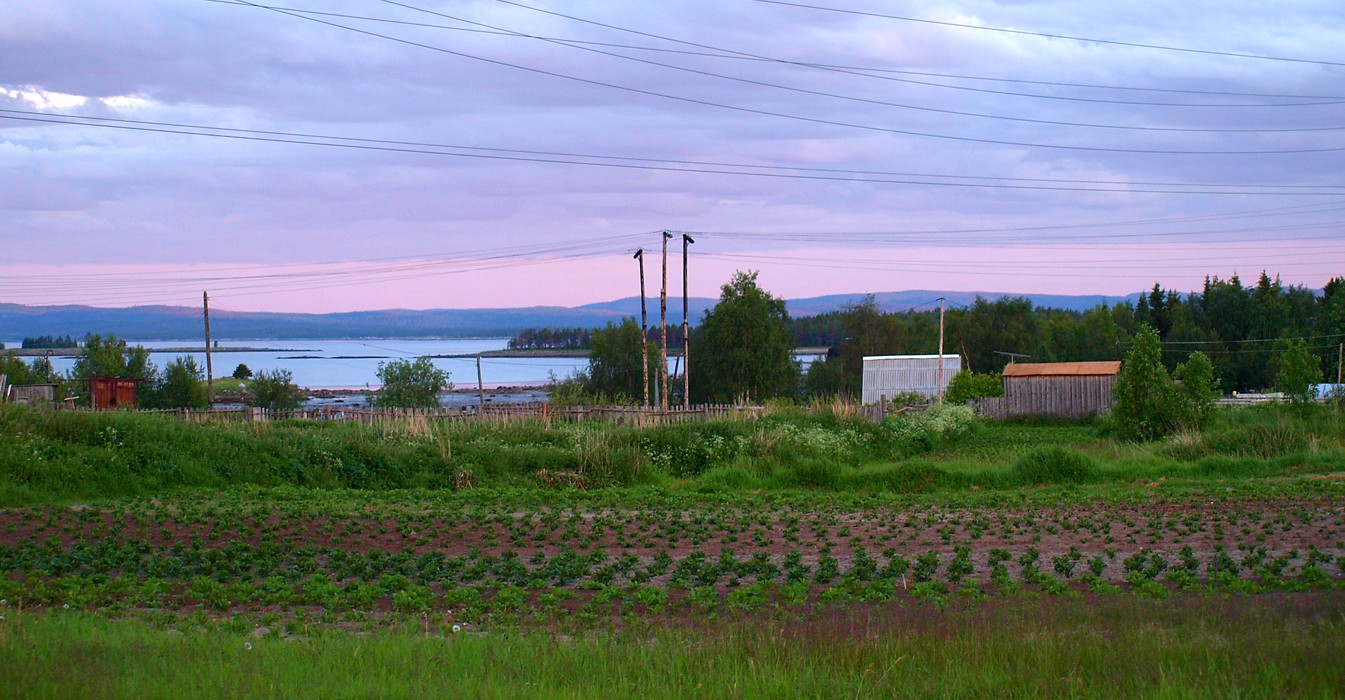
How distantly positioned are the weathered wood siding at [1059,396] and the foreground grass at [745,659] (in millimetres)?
33757

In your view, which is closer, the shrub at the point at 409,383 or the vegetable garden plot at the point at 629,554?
the vegetable garden plot at the point at 629,554

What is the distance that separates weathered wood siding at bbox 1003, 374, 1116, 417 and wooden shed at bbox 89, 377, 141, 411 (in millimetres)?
36921

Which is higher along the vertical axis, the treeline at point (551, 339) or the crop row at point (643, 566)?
the treeline at point (551, 339)

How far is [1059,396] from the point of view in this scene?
134 feet

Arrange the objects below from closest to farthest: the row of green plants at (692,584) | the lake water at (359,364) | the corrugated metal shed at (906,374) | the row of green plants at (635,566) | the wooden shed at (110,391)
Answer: the row of green plants at (692,584), the row of green plants at (635,566), the wooden shed at (110,391), the corrugated metal shed at (906,374), the lake water at (359,364)

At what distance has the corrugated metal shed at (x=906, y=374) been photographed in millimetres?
53469

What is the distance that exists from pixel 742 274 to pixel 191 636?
61095 mm

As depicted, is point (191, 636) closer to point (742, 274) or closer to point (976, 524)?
point (976, 524)

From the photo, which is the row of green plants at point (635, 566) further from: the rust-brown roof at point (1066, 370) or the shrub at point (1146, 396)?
the rust-brown roof at point (1066, 370)

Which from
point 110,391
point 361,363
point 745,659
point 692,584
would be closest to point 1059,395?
point 692,584

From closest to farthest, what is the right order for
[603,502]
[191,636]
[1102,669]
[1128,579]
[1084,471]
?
[1102,669] < [191,636] < [1128,579] < [603,502] < [1084,471]

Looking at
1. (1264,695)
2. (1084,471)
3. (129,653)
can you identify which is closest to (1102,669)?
(1264,695)

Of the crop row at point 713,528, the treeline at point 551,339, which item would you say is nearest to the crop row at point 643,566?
the crop row at point 713,528

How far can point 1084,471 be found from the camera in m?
24.0
